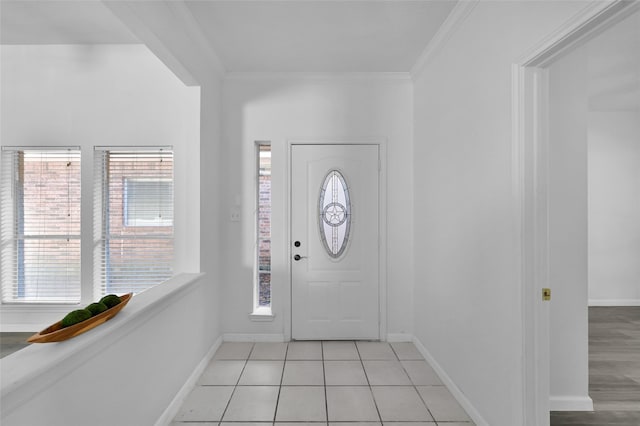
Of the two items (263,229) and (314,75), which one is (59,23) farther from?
(263,229)

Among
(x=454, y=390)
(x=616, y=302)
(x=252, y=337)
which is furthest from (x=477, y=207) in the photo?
(x=616, y=302)

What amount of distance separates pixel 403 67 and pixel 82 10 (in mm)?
2695

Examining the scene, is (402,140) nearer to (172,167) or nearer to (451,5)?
(451,5)

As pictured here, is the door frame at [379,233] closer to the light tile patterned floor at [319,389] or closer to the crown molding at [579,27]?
the light tile patterned floor at [319,389]

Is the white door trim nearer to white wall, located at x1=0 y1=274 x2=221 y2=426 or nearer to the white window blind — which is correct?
white wall, located at x1=0 y1=274 x2=221 y2=426

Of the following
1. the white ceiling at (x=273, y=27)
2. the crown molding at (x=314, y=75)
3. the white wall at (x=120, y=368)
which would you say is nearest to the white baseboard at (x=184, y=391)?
the white wall at (x=120, y=368)

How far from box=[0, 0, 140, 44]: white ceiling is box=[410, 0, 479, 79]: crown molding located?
235 centimetres

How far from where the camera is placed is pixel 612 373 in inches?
109

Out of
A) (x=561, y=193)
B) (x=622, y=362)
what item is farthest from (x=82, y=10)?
(x=622, y=362)

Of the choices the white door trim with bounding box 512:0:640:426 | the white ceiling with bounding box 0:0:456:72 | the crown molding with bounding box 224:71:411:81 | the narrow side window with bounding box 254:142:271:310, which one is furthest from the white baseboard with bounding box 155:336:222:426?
the crown molding with bounding box 224:71:411:81

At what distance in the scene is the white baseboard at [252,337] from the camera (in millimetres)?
3576

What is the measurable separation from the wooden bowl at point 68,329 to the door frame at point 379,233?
205 centimetres

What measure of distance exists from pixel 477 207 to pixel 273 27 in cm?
197

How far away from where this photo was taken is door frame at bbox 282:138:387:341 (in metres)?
3.59
